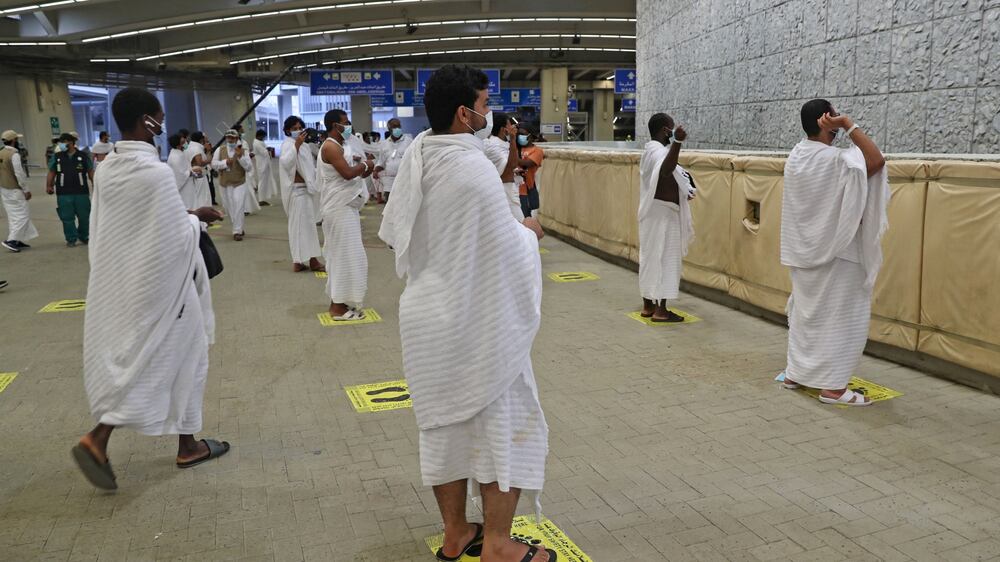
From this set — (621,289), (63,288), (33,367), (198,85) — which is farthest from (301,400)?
(198,85)

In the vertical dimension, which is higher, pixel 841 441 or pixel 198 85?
pixel 198 85

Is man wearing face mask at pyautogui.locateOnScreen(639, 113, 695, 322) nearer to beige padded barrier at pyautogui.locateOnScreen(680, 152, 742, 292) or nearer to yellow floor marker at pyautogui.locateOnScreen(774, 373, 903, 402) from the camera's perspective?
beige padded barrier at pyautogui.locateOnScreen(680, 152, 742, 292)

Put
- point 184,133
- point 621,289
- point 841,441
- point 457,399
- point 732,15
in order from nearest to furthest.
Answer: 1. point 457,399
2. point 841,441
3. point 621,289
4. point 732,15
5. point 184,133

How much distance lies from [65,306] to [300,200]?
280cm

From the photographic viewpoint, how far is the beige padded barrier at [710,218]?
752 centimetres

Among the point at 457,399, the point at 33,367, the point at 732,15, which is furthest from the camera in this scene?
the point at 732,15

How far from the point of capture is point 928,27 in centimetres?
667

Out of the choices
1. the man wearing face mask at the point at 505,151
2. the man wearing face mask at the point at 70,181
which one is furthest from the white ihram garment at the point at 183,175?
the man wearing face mask at the point at 505,151

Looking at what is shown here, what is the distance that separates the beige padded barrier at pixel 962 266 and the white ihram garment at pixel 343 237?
15.3ft

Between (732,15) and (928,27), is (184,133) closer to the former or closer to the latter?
(732,15)

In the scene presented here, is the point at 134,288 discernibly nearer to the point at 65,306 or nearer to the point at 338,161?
the point at 338,161

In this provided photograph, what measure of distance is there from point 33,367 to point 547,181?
8.93 m

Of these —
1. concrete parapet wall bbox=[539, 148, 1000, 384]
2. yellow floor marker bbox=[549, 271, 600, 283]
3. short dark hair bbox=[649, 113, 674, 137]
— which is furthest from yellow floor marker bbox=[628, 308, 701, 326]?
yellow floor marker bbox=[549, 271, 600, 283]

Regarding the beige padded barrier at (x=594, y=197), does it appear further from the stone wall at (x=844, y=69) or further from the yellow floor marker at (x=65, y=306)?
the yellow floor marker at (x=65, y=306)
